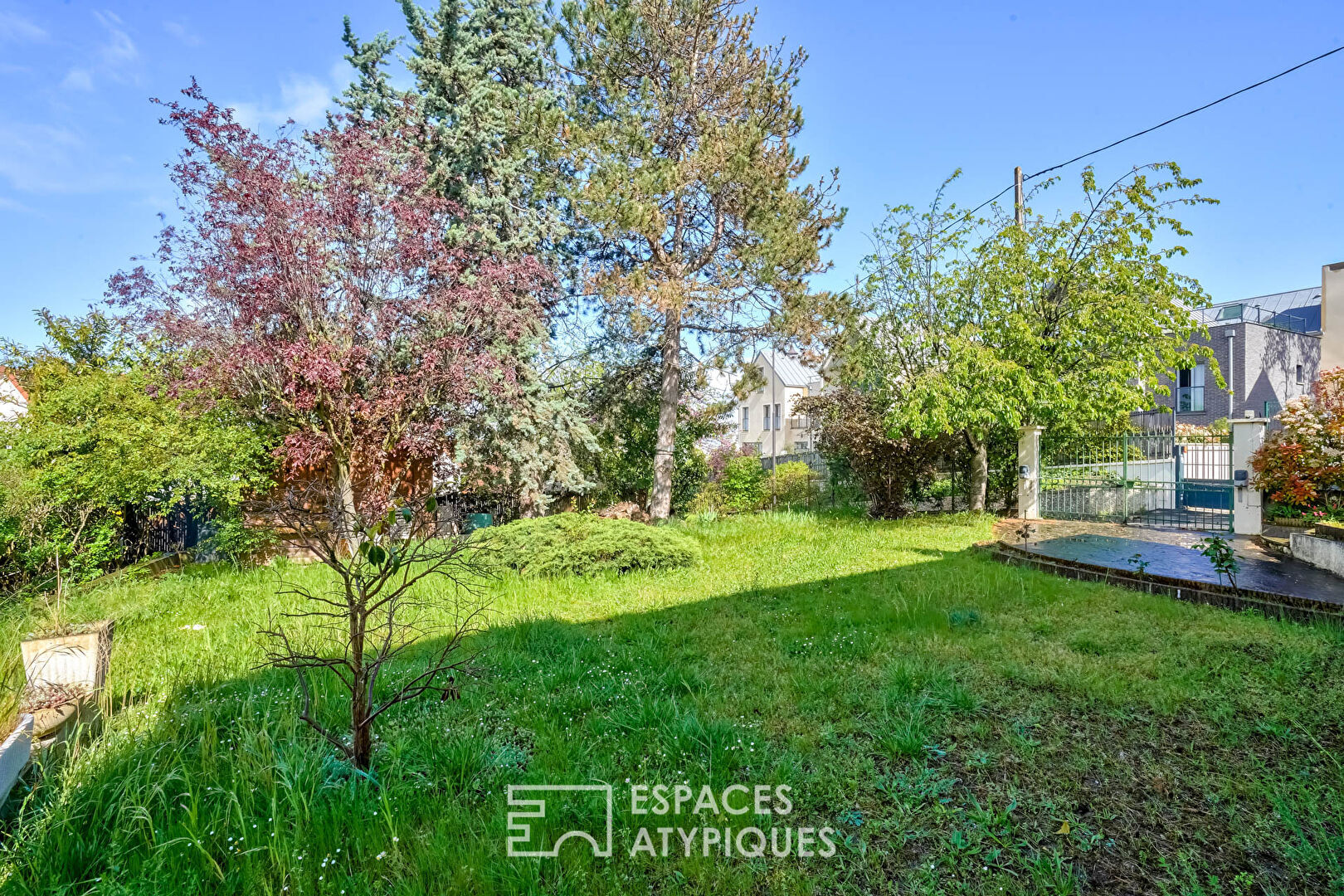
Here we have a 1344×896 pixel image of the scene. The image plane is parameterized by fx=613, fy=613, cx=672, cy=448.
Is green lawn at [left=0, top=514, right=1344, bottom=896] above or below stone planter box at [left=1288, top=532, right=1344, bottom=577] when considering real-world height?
below

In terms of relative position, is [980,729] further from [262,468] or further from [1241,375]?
[1241,375]

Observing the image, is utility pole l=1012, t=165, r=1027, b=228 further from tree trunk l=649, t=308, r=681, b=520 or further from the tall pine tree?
the tall pine tree

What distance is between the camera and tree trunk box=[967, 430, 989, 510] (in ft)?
42.8

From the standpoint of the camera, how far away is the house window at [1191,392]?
71.3ft

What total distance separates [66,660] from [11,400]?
6527mm

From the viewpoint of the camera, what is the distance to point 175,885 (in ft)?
7.26

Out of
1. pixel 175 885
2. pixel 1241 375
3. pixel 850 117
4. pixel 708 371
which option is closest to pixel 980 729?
pixel 175 885

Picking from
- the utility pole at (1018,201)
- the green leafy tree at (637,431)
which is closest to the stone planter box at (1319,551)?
the utility pole at (1018,201)

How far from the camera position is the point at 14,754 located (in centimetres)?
267

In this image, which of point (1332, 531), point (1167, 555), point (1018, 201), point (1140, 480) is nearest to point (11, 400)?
point (1167, 555)

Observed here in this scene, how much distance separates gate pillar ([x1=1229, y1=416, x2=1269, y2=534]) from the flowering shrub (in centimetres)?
13

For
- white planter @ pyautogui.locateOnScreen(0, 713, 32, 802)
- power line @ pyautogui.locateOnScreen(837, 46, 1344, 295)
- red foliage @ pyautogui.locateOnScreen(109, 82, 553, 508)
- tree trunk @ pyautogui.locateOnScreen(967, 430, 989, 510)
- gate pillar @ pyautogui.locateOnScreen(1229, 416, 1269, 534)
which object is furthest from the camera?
tree trunk @ pyautogui.locateOnScreen(967, 430, 989, 510)

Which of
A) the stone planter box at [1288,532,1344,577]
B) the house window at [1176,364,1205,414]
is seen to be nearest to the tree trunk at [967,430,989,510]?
the stone planter box at [1288,532,1344,577]

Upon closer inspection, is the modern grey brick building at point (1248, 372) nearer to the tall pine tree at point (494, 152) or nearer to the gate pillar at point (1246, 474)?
the gate pillar at point (1246, 474)
